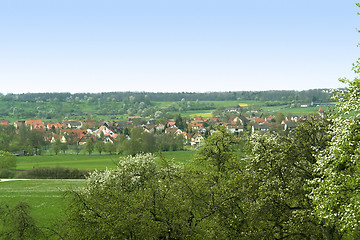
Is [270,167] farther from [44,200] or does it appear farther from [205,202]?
[44,200]

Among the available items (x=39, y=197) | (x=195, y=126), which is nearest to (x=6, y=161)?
(x=39, y=197)

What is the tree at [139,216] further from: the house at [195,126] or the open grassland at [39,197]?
the house at [195,126]

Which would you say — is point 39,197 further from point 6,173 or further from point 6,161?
point 6,161

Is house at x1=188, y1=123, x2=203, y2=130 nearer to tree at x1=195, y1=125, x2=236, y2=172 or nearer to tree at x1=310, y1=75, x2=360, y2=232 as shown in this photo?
tree at x1=195, y1=125, x2=236, y2=172

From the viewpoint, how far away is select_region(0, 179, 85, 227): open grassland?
38219 millimetres

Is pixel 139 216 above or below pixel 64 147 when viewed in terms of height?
above

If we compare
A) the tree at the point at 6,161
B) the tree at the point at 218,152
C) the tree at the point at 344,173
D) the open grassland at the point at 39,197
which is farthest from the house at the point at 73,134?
the tree at the point at 344,173

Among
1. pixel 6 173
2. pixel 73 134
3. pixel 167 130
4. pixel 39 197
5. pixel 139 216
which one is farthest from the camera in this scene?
pixel 167 130

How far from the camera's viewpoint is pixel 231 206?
20219mm

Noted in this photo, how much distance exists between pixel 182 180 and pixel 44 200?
31.2 m

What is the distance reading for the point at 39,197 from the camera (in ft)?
153

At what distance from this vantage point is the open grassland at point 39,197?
3822 centimetres

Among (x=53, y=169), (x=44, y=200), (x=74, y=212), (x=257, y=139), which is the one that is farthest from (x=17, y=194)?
(x=257, y=139)

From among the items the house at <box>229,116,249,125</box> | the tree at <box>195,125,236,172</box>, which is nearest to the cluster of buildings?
the house at <box>229,116,249,125</box>
